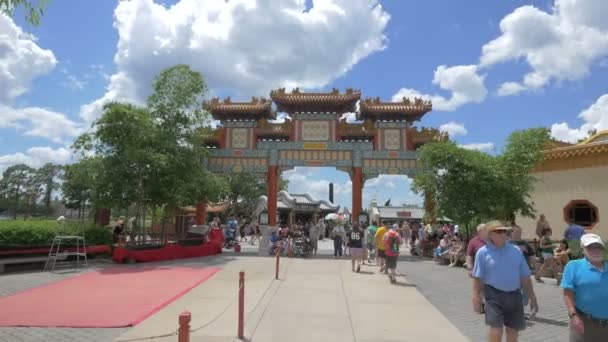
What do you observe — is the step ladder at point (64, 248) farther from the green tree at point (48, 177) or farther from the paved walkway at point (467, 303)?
the green tree at point (48, 177)

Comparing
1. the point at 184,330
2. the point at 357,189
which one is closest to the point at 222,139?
the point at 357,189

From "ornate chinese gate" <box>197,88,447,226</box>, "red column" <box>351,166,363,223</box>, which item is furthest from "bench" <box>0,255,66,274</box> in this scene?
"red column" <box>351,166,363,223</box>

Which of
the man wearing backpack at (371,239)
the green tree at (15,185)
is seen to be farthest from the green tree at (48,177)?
the man wearing backpack at (371,239)

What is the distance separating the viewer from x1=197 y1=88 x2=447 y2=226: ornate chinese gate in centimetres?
2378

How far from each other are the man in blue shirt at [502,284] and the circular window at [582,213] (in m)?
13.2

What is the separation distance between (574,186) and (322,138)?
12140 mm

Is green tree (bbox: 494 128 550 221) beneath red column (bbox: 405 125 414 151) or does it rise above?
beneath

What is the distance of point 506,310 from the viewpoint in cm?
491

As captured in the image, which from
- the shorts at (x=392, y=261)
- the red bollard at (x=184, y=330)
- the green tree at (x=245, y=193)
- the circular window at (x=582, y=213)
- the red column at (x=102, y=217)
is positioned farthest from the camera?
the green tree at (x=245, y=193)

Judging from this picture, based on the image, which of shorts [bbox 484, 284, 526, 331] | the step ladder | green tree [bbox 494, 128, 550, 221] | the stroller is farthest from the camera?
the stroller

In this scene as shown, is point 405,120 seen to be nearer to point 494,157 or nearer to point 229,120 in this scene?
point 494,157

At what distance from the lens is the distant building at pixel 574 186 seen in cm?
1559

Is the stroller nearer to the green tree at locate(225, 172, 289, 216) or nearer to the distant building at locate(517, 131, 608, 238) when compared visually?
the distant building at locate(517, 131, 608, 238)

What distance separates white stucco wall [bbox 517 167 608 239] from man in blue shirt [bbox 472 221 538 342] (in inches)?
514
